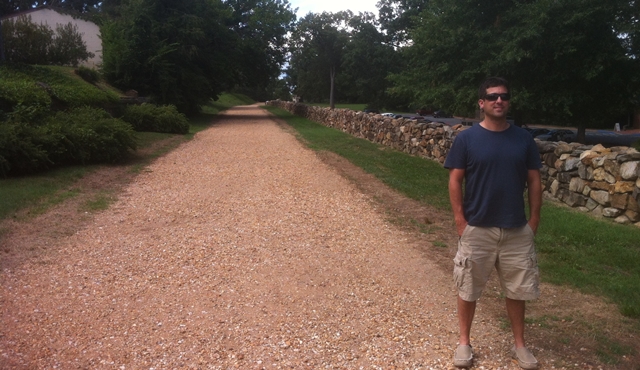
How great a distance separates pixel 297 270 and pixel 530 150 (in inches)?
116

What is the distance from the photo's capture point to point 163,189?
10.6 metres

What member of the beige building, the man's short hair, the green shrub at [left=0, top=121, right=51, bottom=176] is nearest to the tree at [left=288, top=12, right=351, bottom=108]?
the beige building

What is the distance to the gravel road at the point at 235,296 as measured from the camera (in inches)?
161

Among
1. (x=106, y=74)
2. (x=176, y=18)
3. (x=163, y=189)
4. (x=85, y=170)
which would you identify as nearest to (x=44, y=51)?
(x=106, y=74)

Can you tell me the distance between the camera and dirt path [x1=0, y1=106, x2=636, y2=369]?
13.4 ft

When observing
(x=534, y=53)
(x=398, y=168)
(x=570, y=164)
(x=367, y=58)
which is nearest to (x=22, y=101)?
(x=398, y=168)

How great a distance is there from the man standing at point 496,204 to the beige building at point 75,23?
31.4 meters

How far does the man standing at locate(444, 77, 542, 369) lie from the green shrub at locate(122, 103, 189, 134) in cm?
1876

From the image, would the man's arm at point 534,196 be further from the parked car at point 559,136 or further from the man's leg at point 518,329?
the parked car at point 559,136

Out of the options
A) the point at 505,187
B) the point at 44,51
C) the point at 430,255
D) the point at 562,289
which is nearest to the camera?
the point at 505,187

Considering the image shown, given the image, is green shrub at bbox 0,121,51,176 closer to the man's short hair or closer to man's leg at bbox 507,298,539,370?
the man's short hair

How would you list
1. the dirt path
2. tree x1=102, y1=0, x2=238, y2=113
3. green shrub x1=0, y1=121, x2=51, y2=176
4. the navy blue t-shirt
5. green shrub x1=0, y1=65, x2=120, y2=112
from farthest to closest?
tree x1=102, y1=0, x2=238, y2=113 → green shrub x1=0, y1=65, x2=120, y2=112 → green shrub x1=0, y1=121, x2=51, y2=176 → the dirt path → the navy blue t-shirt

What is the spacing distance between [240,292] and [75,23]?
32963 mm

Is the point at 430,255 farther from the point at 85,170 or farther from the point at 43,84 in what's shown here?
the point at 43,84
